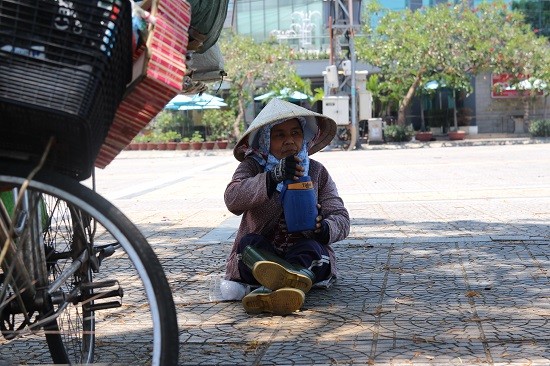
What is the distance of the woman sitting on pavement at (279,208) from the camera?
464cm

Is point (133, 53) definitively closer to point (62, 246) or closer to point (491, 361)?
point (62, 246)

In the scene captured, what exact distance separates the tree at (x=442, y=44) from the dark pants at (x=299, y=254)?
102 ft

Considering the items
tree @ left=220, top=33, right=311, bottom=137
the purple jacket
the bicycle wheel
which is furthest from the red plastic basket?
tree @ left=220, top=33, right=311, bottom=137

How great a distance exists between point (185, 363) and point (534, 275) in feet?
8.87

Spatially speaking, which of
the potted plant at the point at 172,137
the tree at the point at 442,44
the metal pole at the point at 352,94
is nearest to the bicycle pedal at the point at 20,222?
the metal pole at the point at 352,94

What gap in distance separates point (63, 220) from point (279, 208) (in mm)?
1890

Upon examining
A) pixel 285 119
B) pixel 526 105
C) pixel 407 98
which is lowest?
pixel 285 119

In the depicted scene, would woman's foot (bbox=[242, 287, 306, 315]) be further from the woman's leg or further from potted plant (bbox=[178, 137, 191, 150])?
potted plant (bbox=[178, 137, 191, 150])

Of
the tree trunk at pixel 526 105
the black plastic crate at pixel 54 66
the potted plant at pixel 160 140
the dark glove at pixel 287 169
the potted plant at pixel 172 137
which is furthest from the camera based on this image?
the tree trunk at pixel 526 105

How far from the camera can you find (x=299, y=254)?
16.3ft

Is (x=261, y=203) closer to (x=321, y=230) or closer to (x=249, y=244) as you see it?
(x=249, y=244)

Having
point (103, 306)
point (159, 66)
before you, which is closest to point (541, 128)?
point (103, 306)

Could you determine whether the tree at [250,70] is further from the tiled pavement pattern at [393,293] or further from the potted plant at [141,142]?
the tiled pavement pattern at [393,293]

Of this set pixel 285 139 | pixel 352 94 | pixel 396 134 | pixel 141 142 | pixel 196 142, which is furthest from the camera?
pixel 141 142
